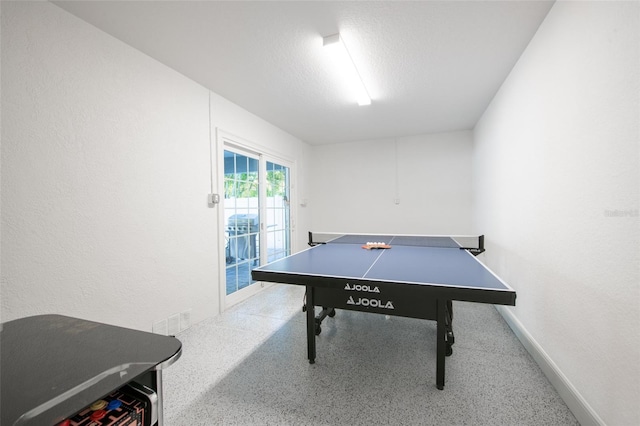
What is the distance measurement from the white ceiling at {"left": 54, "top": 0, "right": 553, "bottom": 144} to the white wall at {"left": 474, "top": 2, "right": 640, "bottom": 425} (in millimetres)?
405

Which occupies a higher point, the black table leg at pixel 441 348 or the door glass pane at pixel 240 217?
the door glass pane at pixel 240 217

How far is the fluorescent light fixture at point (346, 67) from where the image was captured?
6.63 feet

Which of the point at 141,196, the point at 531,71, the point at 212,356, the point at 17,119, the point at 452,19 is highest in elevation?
the point at 452,19

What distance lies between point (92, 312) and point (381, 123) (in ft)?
13.5

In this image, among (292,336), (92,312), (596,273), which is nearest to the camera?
(596,273)

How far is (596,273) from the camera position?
4.36 feet

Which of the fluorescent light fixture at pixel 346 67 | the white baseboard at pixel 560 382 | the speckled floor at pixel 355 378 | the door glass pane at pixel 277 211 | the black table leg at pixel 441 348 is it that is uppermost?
the fluorescent light fixture at pixel 346 67

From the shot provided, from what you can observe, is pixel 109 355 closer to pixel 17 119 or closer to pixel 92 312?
pixel 92 312

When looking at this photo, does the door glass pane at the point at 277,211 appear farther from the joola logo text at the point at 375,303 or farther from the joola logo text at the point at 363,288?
the joola logo text at the point at 363,288

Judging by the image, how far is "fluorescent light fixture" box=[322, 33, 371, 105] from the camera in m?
2.02

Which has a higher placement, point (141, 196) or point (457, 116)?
point (457, 116)

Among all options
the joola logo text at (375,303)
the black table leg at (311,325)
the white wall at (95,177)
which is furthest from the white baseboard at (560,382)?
the white wall at (95,177)

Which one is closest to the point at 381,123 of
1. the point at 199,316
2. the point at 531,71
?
the point at 531,71

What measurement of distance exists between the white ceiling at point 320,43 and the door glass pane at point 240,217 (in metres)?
0.84
